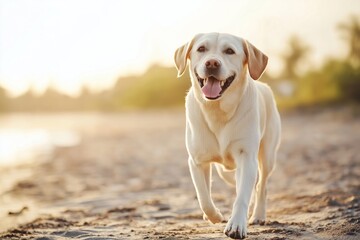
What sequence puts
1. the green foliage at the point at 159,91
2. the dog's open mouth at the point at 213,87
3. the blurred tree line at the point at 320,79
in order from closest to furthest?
the dog's open mouth at the point at 213,87
the blurred tree line at the point at 320,79
the green foliage at the point at 159,91

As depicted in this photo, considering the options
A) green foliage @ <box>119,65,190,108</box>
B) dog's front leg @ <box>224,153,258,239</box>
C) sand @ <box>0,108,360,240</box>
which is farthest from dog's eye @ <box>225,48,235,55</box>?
green foliage @ <box>119,65,190,108</box>

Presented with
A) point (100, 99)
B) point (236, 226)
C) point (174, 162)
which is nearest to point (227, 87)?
point (236, 226)

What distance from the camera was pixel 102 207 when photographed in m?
7.48

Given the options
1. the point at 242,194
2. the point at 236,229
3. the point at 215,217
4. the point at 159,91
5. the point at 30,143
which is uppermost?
the point at 159,91

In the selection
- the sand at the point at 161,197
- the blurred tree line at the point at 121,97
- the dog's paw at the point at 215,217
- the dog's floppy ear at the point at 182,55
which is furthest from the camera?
the blurred tree line at the point at 121,97

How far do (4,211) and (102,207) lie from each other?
1413 millimetres

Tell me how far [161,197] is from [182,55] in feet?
11.0

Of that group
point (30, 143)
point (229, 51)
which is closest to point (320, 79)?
point (30, 143)

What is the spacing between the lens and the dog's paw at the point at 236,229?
4363 mm

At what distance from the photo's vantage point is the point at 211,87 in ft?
15.8

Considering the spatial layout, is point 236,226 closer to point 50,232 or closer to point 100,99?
point 50,232

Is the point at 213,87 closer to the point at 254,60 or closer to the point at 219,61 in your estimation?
the point at 219,61

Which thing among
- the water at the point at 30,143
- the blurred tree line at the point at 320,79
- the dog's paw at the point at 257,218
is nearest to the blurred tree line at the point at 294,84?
the blurred tree line at the point at 320,79

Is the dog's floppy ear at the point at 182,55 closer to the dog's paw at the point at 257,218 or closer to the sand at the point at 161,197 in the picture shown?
the sand at the point at 161,197
